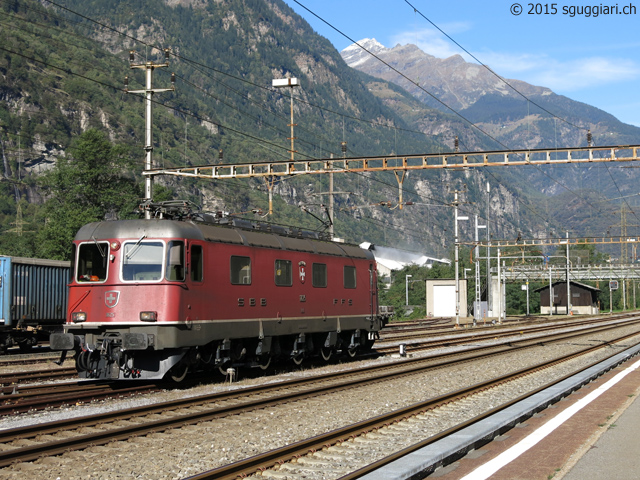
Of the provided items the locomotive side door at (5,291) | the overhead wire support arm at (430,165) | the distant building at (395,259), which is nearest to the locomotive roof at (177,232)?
the overhead wire support arm at (430,165)

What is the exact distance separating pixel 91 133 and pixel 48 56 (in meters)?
106

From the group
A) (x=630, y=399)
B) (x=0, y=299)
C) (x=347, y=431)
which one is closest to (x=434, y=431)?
(x=347, y=431)

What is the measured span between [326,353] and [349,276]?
2598 millimetres

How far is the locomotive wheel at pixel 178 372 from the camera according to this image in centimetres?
1764

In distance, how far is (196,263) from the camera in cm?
1773

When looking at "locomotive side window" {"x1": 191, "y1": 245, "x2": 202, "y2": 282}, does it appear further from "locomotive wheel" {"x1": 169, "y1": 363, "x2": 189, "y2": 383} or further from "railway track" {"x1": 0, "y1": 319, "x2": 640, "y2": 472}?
"railway track" {"x1": 0, "y1": 319, "x2": 640, "y2": 472}

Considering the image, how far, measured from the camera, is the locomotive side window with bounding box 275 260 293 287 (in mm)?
20984

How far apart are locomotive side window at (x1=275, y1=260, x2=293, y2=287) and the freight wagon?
12849 millimetres

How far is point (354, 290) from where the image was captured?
25.5 metres

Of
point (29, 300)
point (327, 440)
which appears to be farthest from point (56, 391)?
point (29, 300)

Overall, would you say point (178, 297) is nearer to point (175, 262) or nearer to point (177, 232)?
point (175, 262)

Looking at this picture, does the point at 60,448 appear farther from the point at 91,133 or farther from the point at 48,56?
the point at 48,56

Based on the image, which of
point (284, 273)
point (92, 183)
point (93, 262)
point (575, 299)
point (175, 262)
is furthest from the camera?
point (575, 299)

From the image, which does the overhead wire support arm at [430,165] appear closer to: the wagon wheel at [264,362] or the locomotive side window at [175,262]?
the wagon wheel at [264,362]
